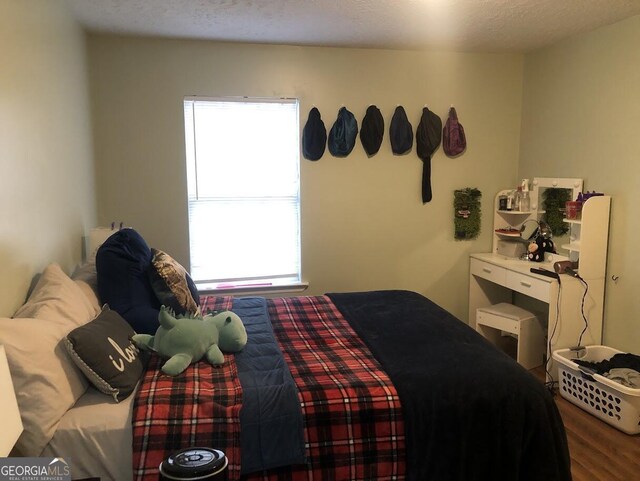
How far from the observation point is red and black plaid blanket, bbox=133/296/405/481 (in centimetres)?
179

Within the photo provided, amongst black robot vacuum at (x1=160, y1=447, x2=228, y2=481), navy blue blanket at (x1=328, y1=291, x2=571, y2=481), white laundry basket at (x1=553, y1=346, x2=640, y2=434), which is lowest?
white laundry basket at (x1=553, y1=346, x2=640, y2=434)

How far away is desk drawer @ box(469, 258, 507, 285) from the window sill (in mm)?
1410

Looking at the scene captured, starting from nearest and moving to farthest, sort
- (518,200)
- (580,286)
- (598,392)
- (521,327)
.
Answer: (598,392)
(580,286)
(521,327)
(518,200)

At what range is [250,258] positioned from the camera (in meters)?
4.02

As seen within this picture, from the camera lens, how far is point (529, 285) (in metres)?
3.54

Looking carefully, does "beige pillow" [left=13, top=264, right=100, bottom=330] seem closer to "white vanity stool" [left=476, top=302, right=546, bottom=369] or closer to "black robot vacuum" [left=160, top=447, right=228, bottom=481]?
"black robot vacuum" [left=160, top=447, right=228, bottom=481]

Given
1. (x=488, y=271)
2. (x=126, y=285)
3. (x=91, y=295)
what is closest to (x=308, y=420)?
(x=126, y=285)

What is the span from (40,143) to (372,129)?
2.35m

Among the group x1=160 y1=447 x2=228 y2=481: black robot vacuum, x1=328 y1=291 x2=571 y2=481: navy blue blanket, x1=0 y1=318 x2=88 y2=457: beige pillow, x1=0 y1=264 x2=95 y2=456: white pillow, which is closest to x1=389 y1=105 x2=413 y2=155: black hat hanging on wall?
x1=328 y1=291 x2=571 y2=481: navy blue blanket

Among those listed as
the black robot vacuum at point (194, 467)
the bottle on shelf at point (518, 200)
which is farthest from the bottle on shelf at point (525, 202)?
the black robot vacuum at point (194, 467)

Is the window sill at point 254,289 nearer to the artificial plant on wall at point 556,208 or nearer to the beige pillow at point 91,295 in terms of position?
Result: the beige pillow at point 91,295

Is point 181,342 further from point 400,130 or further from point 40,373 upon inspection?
point 400,130

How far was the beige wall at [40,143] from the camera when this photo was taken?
2.08m

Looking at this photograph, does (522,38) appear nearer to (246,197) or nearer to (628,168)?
(628,168)
